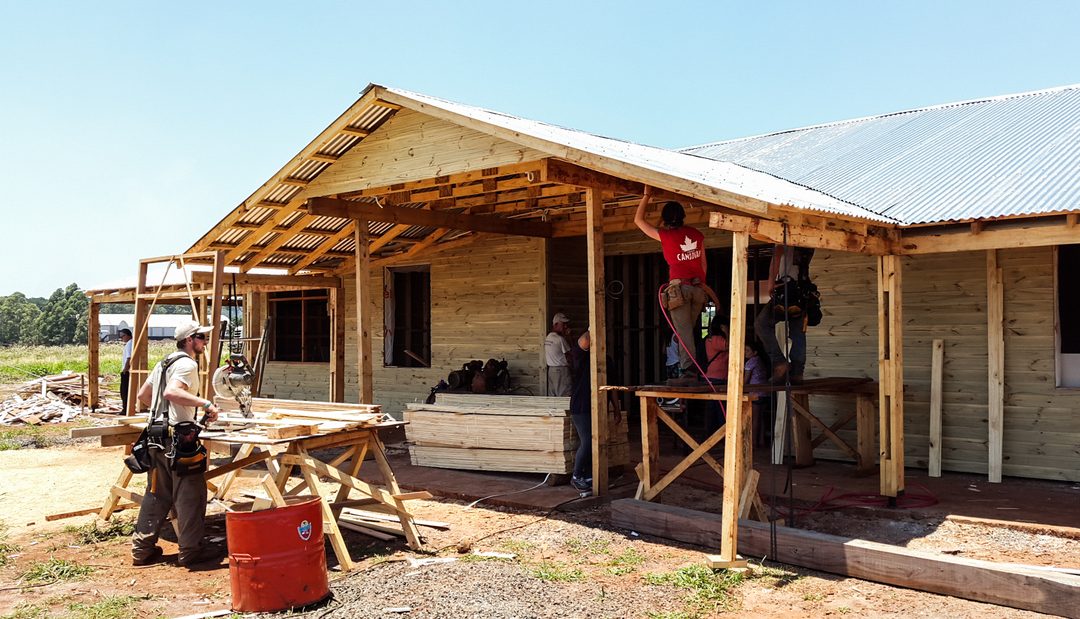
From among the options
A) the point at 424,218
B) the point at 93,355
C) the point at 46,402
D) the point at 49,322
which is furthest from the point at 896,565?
the point at 49,322

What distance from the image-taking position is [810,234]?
688 centimetres

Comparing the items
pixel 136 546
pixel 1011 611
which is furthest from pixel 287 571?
pixel 1011 611

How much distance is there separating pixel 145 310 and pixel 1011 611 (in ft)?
32.4

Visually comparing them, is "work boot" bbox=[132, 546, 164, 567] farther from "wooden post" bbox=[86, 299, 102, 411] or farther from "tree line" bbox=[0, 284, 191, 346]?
"tree line" bbox=[0, 284, 191, 346]

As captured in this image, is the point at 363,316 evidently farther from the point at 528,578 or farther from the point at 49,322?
the point at 49,322

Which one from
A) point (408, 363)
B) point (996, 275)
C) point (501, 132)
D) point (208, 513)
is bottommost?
point (208, 513)

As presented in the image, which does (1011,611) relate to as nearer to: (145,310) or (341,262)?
(145,310)

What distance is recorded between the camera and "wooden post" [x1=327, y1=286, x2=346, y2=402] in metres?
14.4

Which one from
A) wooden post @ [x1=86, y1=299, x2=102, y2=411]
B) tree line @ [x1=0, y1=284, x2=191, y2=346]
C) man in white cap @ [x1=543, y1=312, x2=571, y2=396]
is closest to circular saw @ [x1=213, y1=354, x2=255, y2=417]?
man in white cap @ [x1=543, y1=312, x2=571, y2=396]

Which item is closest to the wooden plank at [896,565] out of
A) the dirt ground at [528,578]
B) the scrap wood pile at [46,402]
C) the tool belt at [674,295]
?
the dirt ground at [528,578]

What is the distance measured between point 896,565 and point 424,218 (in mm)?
7505

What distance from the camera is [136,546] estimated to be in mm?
6957

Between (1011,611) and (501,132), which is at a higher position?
(501,132)

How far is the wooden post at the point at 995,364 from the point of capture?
912 cm
